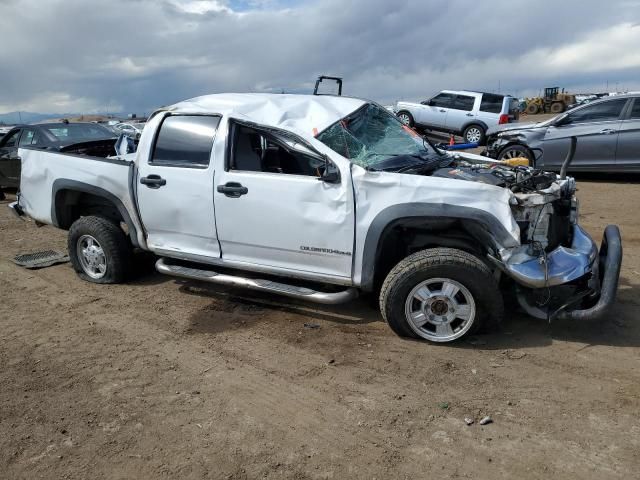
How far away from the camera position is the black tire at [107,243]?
5.39 m

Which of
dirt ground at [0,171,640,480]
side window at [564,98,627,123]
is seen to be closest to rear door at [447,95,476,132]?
side window at [564,98,627,123]

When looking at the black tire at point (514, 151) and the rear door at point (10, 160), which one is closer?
the black tire at point (514, 151)

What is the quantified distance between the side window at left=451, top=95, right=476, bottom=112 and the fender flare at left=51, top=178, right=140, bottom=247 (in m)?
14.4

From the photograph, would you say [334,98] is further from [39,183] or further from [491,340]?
[39,183]

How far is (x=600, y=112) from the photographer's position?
10281 millimetres

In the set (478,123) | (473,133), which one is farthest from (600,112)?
(473,133)

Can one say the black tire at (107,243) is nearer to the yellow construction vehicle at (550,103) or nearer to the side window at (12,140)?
the side window at (12,140)

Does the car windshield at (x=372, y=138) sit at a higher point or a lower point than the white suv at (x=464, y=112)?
lower

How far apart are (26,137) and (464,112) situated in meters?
12.6

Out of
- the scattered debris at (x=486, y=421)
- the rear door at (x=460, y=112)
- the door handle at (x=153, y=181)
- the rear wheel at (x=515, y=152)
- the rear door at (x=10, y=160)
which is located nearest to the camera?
the scattered debris at (x=486, y=421)

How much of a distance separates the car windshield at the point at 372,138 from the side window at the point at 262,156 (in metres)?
0.30

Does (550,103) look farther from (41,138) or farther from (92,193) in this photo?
(92,193)

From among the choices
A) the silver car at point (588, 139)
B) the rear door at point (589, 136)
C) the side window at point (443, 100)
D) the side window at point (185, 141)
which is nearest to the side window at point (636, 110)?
the silver car at point (588, 139)

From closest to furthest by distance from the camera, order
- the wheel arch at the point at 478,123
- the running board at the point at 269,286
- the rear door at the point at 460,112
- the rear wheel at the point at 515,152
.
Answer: the running board at the point at 269,286
the rear wheel at the point at 515,152
the wheel arch at the point at 478,123
the rear door at the point at 460,112
